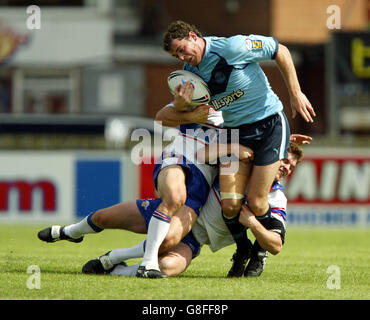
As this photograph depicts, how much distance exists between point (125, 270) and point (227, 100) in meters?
1.58

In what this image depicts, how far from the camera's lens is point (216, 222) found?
7.43 meters

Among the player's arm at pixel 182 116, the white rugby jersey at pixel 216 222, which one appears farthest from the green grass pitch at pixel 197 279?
the player's arm at pixel 182 116

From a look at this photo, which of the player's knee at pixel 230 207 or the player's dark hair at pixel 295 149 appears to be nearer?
the player's knee at pixel 230 207

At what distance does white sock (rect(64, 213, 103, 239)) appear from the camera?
24.9 ft

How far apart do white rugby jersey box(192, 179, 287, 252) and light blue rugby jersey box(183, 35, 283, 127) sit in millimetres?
656

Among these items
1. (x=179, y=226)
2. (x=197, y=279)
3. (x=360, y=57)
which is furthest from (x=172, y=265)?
(x=360, y=57)

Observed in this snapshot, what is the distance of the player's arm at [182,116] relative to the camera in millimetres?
7219

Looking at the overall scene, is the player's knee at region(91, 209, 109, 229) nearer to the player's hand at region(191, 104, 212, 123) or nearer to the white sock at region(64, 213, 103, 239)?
the white sock at region(64, 213, 103, 239)

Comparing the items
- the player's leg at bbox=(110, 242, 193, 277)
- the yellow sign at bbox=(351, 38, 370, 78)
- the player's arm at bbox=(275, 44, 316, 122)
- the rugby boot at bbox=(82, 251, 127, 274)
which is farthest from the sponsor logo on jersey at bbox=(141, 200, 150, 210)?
the yellow sign at bbox=(351, 38, 370, 78)

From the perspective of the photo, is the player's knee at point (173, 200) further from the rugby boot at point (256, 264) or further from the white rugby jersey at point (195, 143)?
the rugby boot at point (256, 264)

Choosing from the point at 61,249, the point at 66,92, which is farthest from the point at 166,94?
the point at 61,249

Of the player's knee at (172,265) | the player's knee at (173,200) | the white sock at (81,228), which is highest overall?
the player's knee at (173,200)

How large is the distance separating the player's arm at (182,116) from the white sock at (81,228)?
1.06 m

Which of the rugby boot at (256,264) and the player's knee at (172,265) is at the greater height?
the player's knee at (172,265)
